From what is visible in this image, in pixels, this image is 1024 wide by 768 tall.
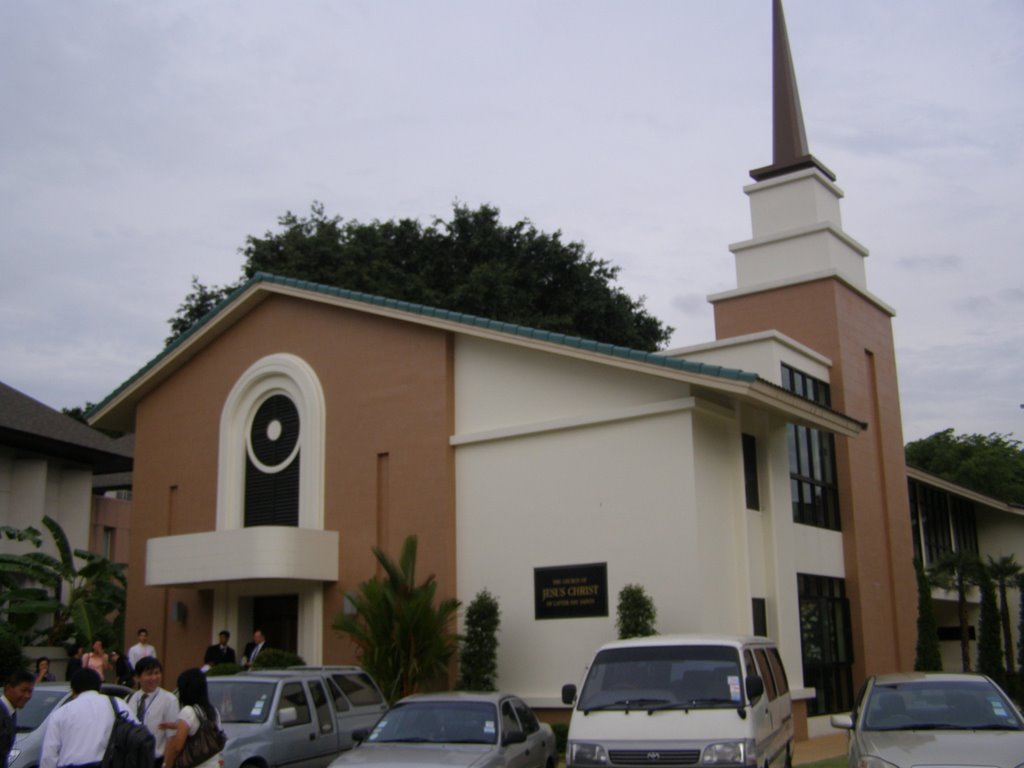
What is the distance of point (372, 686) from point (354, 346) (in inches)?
345

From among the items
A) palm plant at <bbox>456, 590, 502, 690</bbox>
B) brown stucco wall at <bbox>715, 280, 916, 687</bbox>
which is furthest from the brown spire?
palm plant at <bbox>456, 590, 502, 690</bbox>

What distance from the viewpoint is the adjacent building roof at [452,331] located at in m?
17.8

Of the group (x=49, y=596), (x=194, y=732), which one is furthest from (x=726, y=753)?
(x=49, y=596)

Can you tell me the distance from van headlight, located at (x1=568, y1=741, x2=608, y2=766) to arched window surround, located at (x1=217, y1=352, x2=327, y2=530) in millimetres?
12005

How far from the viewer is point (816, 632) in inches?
850

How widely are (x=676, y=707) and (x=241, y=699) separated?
520 centimetres

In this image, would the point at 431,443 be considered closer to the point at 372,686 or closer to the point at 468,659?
the point at 468,659

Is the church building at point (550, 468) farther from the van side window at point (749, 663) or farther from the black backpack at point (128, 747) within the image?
the black backpack at point (128, 747)

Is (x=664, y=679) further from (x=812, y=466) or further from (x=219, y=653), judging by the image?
(x=812, y=466)

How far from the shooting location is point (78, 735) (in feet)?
27.7

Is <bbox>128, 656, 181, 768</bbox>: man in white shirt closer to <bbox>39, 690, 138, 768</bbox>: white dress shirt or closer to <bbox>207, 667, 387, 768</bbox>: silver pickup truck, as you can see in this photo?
<bbox>39, 690, 138, 768</bbox>: white dress shirt

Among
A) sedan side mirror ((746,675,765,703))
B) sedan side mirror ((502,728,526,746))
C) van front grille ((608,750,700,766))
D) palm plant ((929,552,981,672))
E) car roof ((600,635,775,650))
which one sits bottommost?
van front grille ((608,750,700,766))

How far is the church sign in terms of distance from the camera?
18.8m

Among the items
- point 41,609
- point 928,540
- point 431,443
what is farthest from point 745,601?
point 41,609
